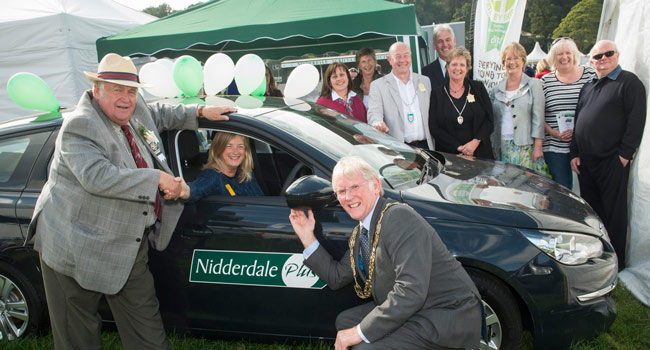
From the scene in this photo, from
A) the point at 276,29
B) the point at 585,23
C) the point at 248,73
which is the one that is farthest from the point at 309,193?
the point at 585,23

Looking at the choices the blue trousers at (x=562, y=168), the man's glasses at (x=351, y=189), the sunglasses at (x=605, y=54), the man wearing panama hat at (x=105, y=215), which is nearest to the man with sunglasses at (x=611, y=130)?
the sunglasses at (x=605, y=54)

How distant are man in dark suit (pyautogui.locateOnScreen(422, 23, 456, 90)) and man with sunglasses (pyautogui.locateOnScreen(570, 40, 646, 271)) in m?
1.67

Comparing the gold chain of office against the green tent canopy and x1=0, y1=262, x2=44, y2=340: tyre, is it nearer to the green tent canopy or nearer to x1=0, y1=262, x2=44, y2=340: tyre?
x1=0, y1=262, x2=44, y2=340: tyre

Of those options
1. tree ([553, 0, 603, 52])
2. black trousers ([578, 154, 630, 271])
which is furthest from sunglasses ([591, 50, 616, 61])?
tree ([553, 0, 603, 52])

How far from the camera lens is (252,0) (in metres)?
7.89

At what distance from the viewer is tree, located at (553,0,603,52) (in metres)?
53.1

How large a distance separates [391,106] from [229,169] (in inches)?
81.9

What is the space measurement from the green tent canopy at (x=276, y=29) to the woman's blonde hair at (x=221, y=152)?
4.11m

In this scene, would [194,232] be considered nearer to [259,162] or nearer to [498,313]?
[259,162]

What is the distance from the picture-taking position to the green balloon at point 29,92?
9.70 feet

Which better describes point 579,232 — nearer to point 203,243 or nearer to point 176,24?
point 203,243

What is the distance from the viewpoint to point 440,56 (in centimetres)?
568

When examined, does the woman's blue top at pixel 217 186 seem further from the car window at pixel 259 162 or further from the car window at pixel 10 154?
the car window at pixel 10 154

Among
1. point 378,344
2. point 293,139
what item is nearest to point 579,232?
point 378,344
